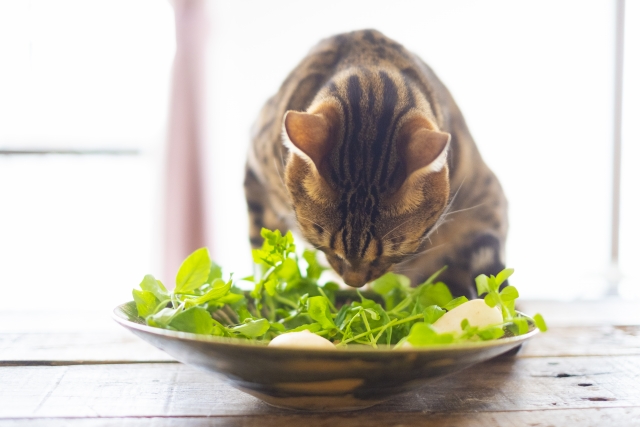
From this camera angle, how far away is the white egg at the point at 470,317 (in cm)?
73

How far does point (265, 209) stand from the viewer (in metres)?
1.55

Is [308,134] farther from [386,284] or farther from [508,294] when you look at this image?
[508,294]

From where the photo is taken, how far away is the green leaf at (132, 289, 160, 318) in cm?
78

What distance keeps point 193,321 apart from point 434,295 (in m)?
0.38

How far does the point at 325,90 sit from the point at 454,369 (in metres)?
0.70

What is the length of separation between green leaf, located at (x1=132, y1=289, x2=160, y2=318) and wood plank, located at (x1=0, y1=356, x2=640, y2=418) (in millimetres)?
123

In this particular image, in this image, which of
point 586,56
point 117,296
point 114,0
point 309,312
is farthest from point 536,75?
point 309,312

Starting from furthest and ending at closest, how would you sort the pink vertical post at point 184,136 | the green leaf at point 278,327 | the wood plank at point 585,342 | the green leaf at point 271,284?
1. the pink vertical post at point 184,136
2. the wood plank at point 585,342
3. the green leaf at point 271,284
4. the green leaf at point 278,327

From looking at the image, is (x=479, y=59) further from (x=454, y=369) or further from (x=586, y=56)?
(x=454, y=369)

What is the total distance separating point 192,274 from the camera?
2.68ft

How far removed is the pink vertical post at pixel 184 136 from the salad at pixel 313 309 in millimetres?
1375

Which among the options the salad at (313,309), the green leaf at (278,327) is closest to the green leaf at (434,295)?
the salad at (313,309)

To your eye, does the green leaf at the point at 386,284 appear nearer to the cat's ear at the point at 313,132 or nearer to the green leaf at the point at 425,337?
the cat's ear at the point at 313,132

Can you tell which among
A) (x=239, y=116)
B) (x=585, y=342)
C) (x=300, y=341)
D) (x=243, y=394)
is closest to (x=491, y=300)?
(x=300, y=341)
